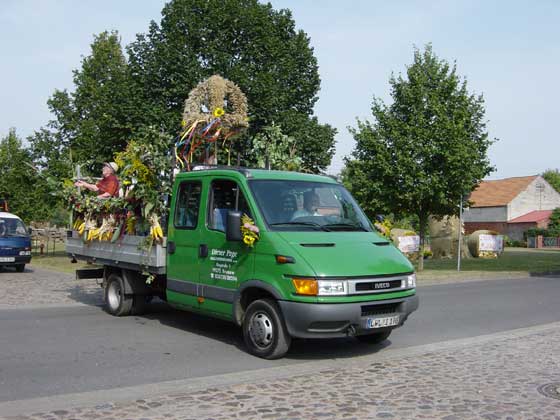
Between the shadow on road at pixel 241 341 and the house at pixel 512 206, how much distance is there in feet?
192

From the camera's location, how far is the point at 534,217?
221ft

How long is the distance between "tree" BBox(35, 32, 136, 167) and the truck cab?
1736 cm

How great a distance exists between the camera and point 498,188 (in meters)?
74.6

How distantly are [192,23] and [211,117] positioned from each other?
52.1ft

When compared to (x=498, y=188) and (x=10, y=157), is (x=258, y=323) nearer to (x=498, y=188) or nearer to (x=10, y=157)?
(x=10, y=157)

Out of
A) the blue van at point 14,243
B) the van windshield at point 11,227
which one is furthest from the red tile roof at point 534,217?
the blue van at point 14,243

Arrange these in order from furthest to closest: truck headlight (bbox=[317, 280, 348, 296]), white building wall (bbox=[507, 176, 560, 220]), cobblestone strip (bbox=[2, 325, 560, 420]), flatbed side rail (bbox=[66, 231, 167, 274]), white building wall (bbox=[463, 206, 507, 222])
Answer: white building wall (bbox=[507, 176, 560, 220])
white building wall (bbox=[463, 206, 507, 222])
flatbed side rail (bbox=[66, 231, 167, 274])
truck headlight (bbox=[317, 280, 348, 296])
cobblestone strip (bbox=[2, 325, 560, 420])

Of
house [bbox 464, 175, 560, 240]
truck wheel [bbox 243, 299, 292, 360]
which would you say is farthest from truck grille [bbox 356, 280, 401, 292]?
house [bbox 464, 175, 560, 240]

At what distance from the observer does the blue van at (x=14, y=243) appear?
20.9 metres

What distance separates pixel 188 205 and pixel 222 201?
0.72 meters

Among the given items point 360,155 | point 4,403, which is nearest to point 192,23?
point 360,155

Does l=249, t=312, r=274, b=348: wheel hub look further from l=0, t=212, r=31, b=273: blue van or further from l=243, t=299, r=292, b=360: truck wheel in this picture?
l=0, t=212, r=31, b=273: blue van

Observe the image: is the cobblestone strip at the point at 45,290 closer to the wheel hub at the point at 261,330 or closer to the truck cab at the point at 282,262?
the truck cab at the point at 282,262

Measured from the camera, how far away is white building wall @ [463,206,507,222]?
69131 mm
